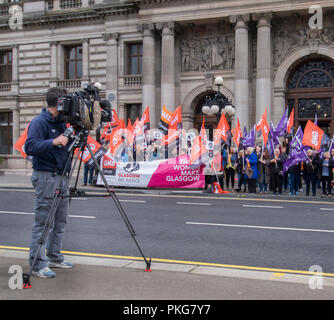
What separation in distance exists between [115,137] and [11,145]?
59.3ft

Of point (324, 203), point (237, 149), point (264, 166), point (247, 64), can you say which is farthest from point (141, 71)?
point (324, 203)

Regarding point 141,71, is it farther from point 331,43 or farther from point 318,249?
point 318,249

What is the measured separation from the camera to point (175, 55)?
32500 millimetres

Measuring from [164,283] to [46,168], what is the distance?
1976 mm

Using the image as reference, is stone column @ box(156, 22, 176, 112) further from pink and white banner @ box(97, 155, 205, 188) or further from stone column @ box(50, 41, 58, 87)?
pink and white banner @ box(97, 155, 205, 188)

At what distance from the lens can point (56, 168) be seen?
Answer: 240 inches

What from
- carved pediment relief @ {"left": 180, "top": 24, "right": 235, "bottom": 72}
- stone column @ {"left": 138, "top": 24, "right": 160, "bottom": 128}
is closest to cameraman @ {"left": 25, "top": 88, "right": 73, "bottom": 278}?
stone column @ {"left": 138, "top": 24, "right": 160, "bottom": 128}

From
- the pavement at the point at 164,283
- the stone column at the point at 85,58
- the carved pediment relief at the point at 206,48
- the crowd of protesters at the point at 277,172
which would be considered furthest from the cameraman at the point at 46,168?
the stone column at the point at 85,58

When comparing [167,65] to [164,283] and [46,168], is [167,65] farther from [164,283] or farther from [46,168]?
[164,283]

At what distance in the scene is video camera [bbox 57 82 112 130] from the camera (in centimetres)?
573

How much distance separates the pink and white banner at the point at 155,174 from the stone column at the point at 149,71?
10.3 metres

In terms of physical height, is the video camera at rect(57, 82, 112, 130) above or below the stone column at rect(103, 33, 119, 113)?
below

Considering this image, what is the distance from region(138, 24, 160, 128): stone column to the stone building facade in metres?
0.06

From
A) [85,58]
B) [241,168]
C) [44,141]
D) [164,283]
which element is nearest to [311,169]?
[241,168]
